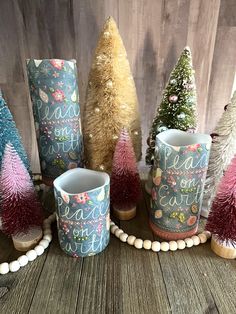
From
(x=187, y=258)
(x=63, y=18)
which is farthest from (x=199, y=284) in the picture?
(x=63, y=18)

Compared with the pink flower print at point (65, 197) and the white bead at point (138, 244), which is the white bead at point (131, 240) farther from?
the pink flower print at point (65, 197)

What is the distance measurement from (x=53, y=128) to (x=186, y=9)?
453mm

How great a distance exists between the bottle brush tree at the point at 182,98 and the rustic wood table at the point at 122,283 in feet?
0.83

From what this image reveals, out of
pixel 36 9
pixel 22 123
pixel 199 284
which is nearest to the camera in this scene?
pixel 199 284

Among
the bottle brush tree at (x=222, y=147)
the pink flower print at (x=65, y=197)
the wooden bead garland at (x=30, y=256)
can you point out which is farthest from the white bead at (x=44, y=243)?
the bottle brush tree at (x=222, y=147)

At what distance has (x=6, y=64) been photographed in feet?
2.30

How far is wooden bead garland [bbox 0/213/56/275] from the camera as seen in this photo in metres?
0.45

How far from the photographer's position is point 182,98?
0.56 metres

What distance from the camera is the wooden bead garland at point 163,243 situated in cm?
49

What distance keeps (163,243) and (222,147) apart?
0.73 feet

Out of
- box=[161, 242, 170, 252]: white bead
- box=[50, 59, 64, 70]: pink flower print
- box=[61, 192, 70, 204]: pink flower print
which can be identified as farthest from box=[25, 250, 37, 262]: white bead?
box=[50, 59, 64, 70]: pink flower print

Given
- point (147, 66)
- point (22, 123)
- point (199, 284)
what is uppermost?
point (147, 66)

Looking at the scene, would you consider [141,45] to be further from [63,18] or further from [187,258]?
[187,258]

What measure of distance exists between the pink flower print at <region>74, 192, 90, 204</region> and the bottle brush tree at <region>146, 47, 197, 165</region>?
0.25 meters
